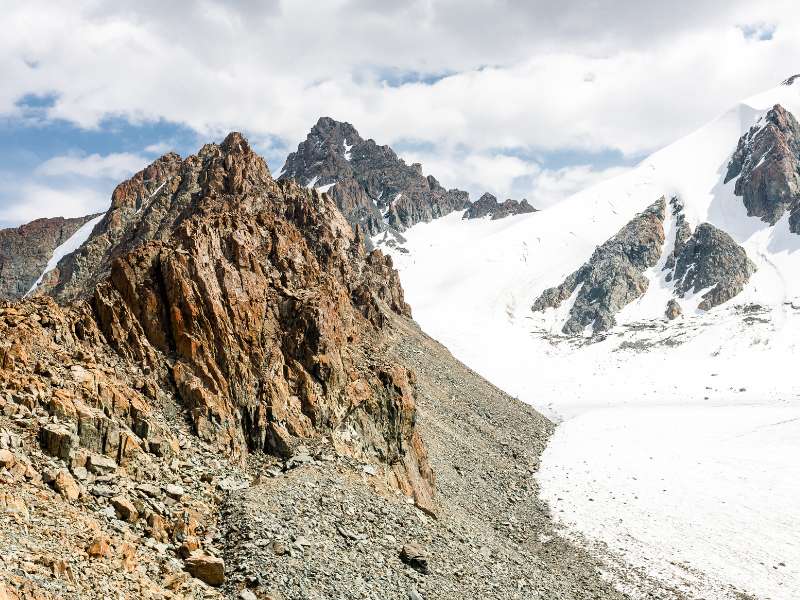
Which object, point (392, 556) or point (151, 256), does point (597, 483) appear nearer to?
point (392, 556)

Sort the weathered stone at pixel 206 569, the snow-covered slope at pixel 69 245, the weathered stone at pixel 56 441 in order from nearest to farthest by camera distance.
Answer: the weathered stone at pixel 206 569 < the weathered stone at pixel 56 441 < the snow-covered slope at pixel 69 245

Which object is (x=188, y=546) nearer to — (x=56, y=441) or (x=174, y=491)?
(x=174, y=491)

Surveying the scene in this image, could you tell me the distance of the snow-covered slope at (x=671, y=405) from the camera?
39.4m

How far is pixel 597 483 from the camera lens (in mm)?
51562

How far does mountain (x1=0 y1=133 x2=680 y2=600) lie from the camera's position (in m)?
18.0

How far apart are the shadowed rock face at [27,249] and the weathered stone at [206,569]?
11376cm

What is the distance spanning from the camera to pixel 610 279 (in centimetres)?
17400

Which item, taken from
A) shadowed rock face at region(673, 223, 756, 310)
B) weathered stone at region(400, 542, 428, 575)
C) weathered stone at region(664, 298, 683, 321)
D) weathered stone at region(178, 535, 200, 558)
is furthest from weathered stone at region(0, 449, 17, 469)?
shadowed rock face at region(673, 223, 756, 310)

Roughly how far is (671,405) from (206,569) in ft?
298

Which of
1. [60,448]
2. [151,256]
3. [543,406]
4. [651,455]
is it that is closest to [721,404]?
[543,406]

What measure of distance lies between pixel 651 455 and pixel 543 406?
35.3 m

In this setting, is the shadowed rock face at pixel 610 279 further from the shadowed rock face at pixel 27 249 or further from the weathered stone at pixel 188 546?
the weathered stone at pixel 188 546

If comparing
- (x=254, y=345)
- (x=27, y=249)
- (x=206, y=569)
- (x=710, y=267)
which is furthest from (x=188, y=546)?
(x=710, y=267)

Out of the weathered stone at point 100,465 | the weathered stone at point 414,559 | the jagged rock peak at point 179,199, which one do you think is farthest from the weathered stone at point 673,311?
the weathered stone at point 100,465
